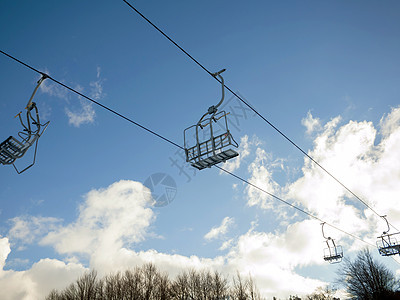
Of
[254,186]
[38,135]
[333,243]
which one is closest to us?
[38,135]

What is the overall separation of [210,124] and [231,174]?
453 centimetres

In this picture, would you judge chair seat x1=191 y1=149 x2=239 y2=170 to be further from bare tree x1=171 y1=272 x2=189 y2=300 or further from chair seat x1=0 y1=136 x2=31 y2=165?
bare tree x1=171 y1=272 x2=189 y2=300

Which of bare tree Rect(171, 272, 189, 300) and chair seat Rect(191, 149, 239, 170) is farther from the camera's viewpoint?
bare tree Rect(171, 272, 189, 300)

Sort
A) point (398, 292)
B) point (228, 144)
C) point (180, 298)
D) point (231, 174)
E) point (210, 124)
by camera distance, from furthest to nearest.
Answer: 1. point (398, 292)
2. point (180, 298)
3. point (231, 174)
4. point (210, 124)
5. point (228, 144)

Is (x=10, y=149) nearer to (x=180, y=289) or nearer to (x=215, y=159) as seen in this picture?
(x=215, y=159)

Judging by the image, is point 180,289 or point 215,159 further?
point 180,289

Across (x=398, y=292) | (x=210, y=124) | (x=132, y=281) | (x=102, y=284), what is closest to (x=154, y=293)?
(x=132, y=281)

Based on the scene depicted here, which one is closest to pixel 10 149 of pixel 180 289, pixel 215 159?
pixel 215 159

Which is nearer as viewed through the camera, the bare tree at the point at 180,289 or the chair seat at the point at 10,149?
the chair seat at the point at 10,149

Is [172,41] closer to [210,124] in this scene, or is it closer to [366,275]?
[210,124]

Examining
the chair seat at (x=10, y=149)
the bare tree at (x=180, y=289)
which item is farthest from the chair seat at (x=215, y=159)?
the bare tree at (x=180, y=289)

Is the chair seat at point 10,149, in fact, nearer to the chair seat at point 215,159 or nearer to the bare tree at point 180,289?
the chair seat at point 215,159

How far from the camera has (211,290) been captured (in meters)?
55.8

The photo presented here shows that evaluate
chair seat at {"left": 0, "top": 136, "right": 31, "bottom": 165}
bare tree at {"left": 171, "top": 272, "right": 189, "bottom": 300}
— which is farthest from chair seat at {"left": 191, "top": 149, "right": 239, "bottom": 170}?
bare tree at {"left": 171, "top": 272, "right": 189, "bottom": 300}
